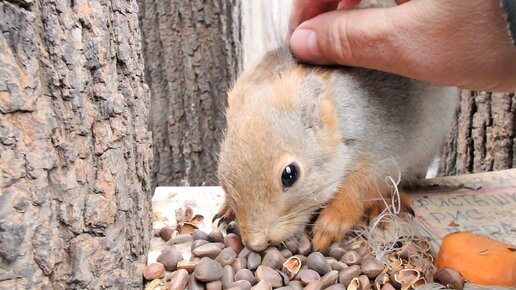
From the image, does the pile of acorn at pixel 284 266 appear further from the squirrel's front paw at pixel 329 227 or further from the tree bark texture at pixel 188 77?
the tree bark texture at pixel 188 77

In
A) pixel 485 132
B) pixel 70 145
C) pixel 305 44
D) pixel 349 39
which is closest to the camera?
pixel 70 145

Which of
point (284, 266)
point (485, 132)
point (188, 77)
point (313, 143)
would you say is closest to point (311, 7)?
point (313, 143)

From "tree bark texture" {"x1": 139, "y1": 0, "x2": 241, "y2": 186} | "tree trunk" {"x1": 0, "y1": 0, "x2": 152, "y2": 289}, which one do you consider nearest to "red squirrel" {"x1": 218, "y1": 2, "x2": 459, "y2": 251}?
"tree trunk" {"x1": 0, "y1": 0, "x2": 152, "y2": 289}

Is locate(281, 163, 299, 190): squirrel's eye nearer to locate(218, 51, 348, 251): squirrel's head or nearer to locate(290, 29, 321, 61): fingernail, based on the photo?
locate(218, 51, 348, 251): squirrel's head

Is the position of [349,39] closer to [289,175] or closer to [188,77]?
[289,175]

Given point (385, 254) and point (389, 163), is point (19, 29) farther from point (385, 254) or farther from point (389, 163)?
point (389, 163)

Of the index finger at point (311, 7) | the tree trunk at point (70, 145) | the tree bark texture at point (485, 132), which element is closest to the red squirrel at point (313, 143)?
the index finger at point (311, 7)

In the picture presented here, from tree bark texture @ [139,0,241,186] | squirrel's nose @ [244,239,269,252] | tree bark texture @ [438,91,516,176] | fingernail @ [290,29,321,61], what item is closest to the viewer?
squirrel's nose @ [244,239,269,252]

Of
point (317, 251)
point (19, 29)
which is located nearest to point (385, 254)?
point (317, 251)
